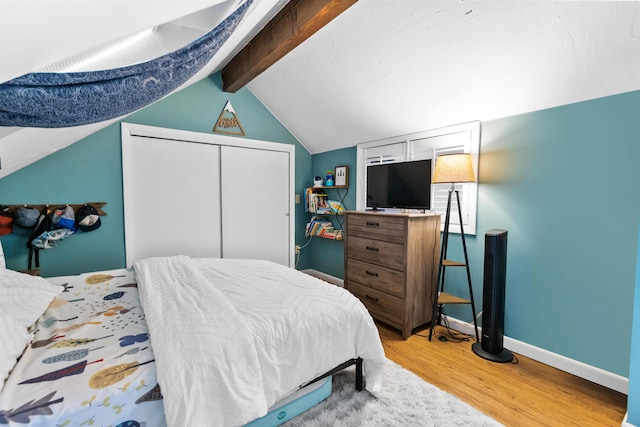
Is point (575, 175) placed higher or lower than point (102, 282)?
higher

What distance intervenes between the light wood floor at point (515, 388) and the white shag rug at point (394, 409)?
0.12 metres

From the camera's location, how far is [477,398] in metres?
1.66

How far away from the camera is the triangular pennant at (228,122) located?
336 cm

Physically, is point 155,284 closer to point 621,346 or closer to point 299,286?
point 299,286

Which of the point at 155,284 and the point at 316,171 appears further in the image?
the point at 316,171

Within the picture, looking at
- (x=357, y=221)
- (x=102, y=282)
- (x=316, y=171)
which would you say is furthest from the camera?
(x=316, y=171)

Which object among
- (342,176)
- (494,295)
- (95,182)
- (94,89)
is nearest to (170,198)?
(95,182)

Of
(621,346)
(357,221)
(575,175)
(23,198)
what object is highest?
(575,175)

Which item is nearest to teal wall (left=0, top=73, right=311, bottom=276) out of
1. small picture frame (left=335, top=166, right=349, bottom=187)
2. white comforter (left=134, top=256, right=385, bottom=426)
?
white comforter (left=134, top=256, right=385, bottom=426)

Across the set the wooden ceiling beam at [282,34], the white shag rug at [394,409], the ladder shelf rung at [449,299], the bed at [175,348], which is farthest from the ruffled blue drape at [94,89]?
the ladder shelf rung at [449,299]

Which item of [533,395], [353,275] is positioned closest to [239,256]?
[353,275]

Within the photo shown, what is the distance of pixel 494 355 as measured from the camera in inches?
82.5

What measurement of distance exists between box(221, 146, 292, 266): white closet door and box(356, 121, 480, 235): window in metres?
1.29

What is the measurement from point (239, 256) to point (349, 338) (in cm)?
240
